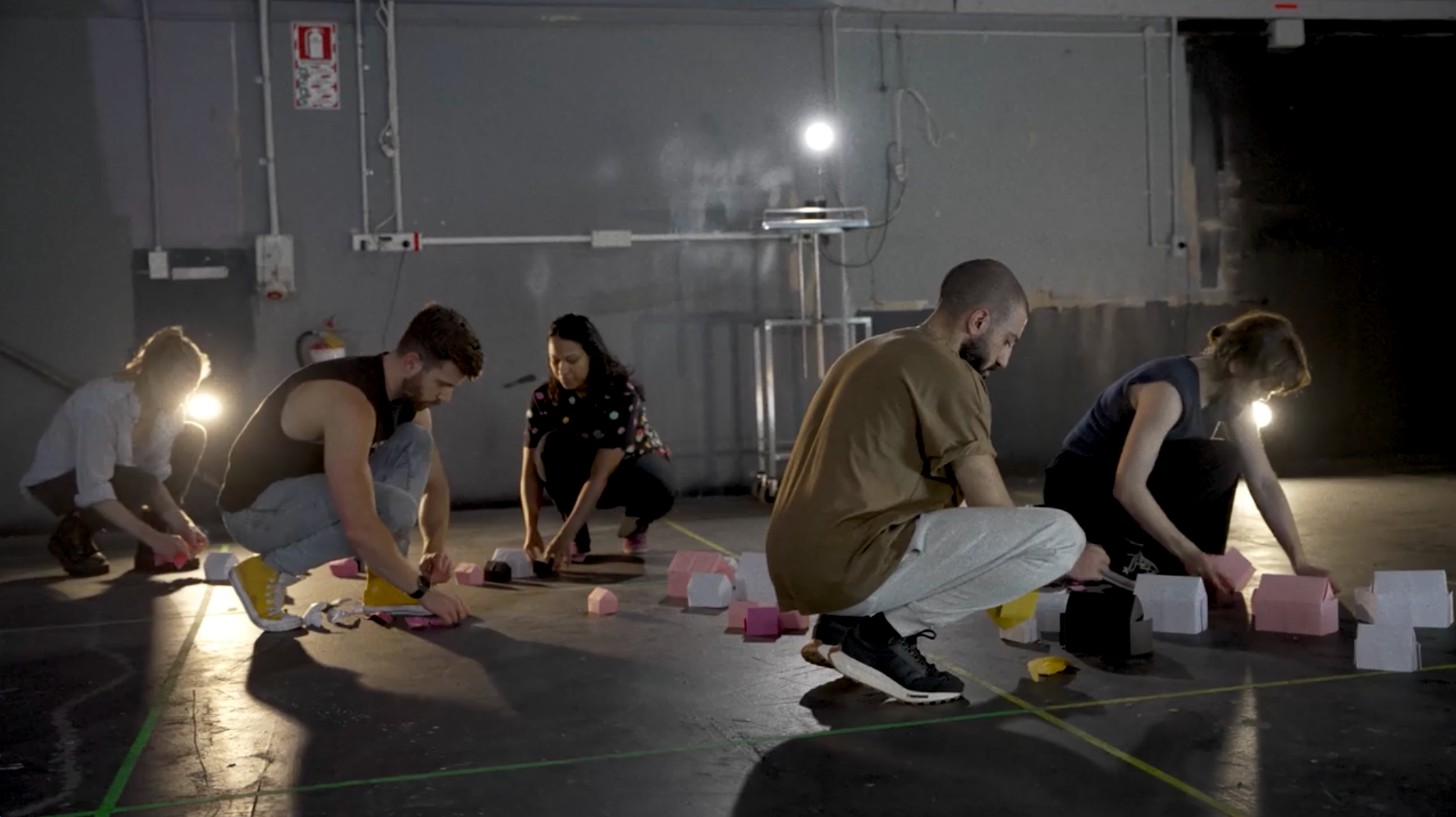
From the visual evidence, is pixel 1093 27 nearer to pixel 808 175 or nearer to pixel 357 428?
pixel 808 175

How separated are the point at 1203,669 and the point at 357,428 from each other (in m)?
2.29

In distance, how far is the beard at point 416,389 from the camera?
12.7 ft

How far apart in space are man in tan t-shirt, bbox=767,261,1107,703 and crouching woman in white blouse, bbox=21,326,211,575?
3249 mm

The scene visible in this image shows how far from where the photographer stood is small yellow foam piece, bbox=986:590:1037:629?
11.5 feet

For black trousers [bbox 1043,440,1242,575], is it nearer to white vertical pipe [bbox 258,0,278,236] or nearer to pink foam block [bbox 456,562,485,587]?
pink foam block [bbox 456,562,485,587]

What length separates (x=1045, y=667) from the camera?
10.5ft

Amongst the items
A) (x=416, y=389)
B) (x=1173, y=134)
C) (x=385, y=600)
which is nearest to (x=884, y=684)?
(x=416, y=389)

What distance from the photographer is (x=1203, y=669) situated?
3.26m

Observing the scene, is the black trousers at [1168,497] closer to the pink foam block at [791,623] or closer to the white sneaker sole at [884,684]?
the pink foam block at [791,623]

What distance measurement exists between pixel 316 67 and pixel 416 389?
4.27 metres

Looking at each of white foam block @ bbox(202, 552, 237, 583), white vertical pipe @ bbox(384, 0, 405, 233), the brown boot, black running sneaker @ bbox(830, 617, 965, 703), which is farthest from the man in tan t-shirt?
white vertical pipe @ bbox(384, 0, 405, 233)

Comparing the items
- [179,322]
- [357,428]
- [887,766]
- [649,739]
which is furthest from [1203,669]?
[179,322]

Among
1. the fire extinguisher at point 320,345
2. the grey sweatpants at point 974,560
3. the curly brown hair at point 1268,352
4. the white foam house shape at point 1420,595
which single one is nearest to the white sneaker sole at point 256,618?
the grey sweatpants at point 974,560

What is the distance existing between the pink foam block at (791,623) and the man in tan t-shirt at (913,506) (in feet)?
2.43
